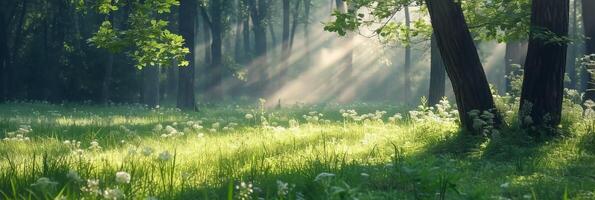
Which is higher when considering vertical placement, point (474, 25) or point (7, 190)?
point (474, 25)

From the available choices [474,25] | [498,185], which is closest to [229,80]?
[474,25]

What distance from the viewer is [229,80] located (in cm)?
5266

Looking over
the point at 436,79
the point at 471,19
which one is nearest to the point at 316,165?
the point at 471,19

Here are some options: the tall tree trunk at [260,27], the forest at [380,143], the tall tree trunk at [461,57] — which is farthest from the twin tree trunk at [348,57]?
the tall tree trunk at [461,57]

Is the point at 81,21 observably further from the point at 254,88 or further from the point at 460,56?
the point at 460,56

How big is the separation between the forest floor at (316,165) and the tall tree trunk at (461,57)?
0.49 metres

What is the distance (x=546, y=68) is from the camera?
9312 mm

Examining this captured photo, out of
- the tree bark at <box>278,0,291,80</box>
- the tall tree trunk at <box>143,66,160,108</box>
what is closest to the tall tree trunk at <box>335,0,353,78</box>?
the tree bark at <box>278,0,291,80</box>

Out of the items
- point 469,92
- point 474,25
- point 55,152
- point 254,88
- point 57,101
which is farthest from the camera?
point 254,88

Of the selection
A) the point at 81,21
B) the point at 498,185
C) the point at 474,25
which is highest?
the point at 81,21

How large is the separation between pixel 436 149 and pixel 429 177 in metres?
4.40

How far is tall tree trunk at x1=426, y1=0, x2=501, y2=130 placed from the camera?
29.5 feet

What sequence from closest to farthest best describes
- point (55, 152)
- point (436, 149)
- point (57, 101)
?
point (55, 152)
point (436, 149)
point (57, 101)

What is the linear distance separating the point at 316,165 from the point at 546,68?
200 inches
